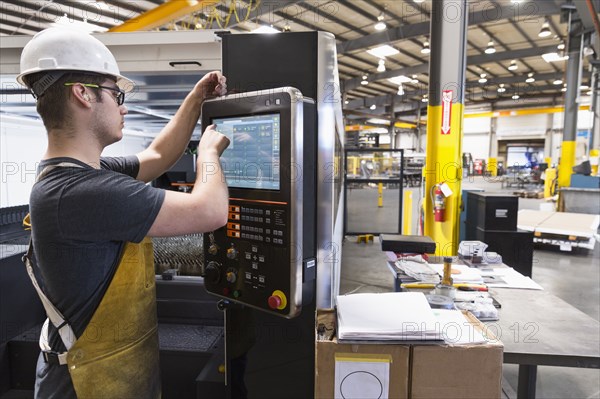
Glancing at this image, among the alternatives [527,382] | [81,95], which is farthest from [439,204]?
[81,95]

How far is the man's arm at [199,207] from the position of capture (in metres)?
0.87

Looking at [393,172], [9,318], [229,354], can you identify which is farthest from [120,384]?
[393,172]

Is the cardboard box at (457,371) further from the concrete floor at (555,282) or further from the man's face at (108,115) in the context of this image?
the man's face at (108,115)

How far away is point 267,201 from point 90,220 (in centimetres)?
41

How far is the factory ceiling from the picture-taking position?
11.8 feet

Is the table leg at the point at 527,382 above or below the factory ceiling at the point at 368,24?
below

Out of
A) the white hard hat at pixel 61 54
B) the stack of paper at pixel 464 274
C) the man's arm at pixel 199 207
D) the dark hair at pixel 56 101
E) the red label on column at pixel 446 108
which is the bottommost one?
the stack of paper at pixel 464 274

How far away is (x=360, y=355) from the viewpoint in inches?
40.5

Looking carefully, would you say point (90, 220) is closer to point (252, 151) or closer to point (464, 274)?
point (252, 151)

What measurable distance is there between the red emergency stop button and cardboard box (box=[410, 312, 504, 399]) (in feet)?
1.16

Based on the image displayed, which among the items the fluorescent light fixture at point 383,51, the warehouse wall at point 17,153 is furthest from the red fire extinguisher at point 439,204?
the fluorescent light fixture at point 383,51

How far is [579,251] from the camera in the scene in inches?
223

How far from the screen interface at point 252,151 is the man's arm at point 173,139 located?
6.0 inches

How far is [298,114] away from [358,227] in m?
6.78
